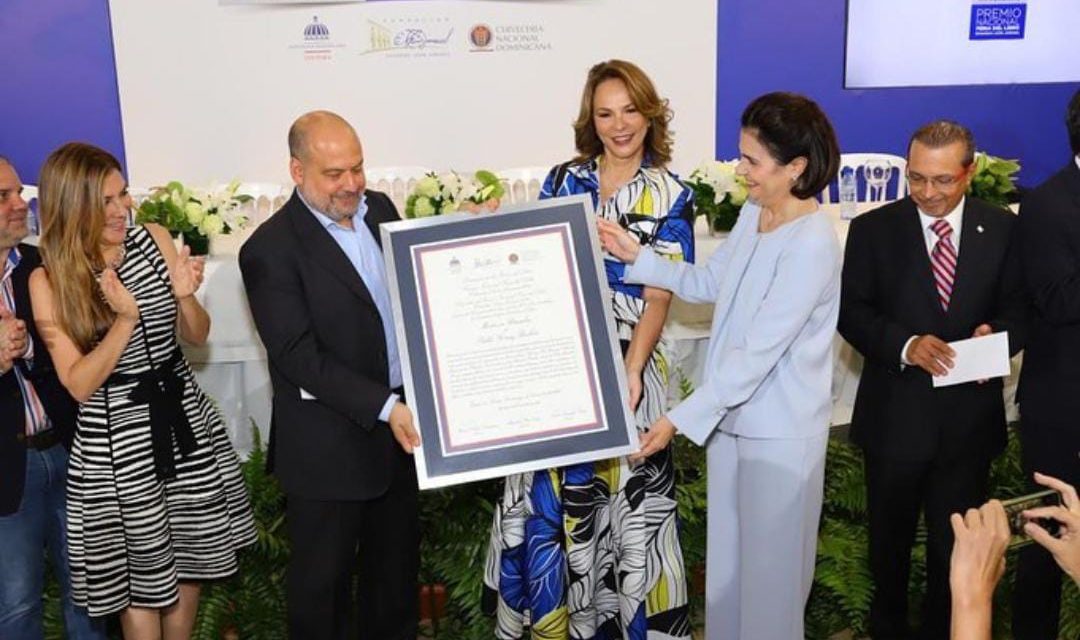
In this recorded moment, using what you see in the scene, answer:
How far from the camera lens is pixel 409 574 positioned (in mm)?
3252

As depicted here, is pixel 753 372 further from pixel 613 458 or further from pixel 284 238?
pixel 284 238

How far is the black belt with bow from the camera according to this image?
2.87 m

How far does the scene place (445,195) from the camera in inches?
169

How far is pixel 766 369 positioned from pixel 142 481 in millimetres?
1718

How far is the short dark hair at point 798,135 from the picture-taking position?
256 centimetres

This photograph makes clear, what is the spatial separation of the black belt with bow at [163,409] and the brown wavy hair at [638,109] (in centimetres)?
133

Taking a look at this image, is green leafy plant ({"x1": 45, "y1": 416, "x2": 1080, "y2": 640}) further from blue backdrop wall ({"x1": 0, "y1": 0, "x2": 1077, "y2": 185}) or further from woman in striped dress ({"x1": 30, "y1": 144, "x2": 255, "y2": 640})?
blue backdrop wall ({"x1": 0, "y1": 0, "x2": 1077, "y2": 185})

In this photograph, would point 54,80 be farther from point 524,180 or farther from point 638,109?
point 638,109

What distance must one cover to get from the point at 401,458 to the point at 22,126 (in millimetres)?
5480

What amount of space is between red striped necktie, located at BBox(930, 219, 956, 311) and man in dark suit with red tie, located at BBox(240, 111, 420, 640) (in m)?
1.63

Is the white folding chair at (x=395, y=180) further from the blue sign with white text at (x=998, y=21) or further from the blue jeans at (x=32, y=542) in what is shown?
the blue sign with white text at (x=998, y=21)

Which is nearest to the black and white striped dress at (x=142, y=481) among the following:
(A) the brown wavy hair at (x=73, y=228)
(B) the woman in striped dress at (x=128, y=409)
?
(B) the woman in striped dress at (x=128, y=409)

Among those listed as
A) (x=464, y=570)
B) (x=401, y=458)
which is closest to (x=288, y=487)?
(x=401, y=458)

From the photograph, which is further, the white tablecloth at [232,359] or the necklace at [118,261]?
the white tablecloth at [232,359]
